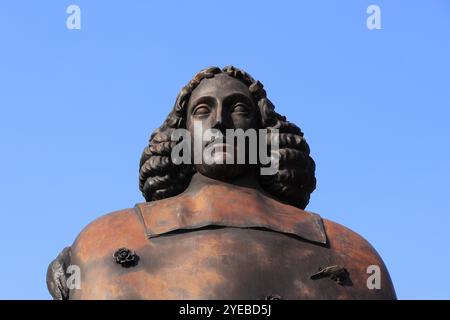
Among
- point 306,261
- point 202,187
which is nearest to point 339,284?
point 306,261

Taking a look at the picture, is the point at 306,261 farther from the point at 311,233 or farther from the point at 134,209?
the point at 134,209

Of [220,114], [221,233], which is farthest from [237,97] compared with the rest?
[221,233]

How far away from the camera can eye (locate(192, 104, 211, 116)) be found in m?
19.7

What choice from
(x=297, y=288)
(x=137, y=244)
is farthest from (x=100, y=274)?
(x=297, y=288)

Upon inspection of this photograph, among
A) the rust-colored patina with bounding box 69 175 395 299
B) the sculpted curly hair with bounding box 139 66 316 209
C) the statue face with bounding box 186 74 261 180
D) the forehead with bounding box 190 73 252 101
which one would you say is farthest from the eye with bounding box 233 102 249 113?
the rust-colored patina with bounding box 69 175 395 299

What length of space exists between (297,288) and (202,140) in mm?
1756

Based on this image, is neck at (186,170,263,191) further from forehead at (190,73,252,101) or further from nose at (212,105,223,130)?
forehead at (190,73,252,101)

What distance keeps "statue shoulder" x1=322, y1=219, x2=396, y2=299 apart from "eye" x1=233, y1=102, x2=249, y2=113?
1.19 m

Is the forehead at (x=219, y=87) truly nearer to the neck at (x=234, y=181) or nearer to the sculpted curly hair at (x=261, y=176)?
the sculpted curly hair at (x=261, y=176)

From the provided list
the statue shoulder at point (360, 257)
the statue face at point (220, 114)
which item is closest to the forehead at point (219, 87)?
the statue face at point (220, 114)

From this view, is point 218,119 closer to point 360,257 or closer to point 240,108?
point 240,108
